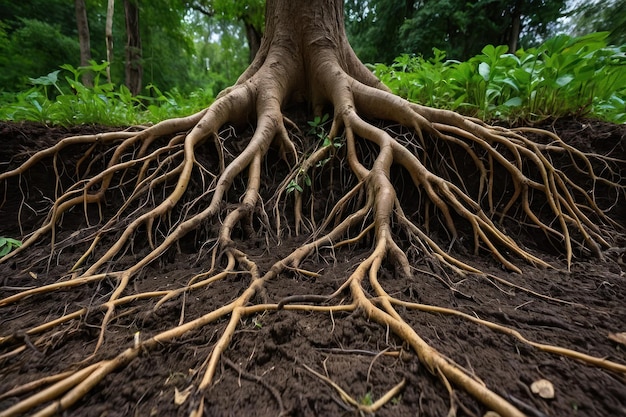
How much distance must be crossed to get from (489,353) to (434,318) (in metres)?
0.22

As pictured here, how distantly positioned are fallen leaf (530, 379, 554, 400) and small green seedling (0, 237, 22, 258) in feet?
8.91

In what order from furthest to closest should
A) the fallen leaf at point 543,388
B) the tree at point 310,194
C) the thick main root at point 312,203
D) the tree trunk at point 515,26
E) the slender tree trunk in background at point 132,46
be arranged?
the tree trunk at point 515,26 → the slender tree trunk in background at point 132,46 → the tree at point 310,194 → the thick main root at point 312,203 → the fallen leaf at point 543,388

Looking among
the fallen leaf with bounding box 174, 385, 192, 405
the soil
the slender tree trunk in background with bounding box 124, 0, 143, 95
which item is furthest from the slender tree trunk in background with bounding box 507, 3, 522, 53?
the slender tree trunk in background with bounding box 124, 0, 143, 95

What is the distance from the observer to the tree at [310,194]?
1399 mm

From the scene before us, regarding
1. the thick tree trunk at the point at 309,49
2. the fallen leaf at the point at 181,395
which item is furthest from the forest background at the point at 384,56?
the fallen leaf at the point at 181,395

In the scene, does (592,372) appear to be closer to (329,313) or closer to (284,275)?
(329,313)

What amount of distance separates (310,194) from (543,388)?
1.73 metres

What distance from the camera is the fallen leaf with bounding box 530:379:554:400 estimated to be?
76 centimetres

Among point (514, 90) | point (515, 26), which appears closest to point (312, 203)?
point (514, 90)

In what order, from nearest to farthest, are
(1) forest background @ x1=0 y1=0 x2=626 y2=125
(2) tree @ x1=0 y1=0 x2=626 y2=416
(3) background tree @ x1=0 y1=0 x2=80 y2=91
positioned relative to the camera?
(2) tree @ x1=0 y1=0 x2=626 y2=416 → (1) forest background @ x1=0 y1=0 x2=626 y2=125 → (3) background tree @ x1=0 y1=0 x2=80 y2=91

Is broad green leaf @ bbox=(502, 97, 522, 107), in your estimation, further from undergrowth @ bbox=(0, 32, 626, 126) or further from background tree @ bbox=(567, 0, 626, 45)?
background tree @ bbox=(567, 0, 626, 45)

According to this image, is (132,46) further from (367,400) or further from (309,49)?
(367,400)

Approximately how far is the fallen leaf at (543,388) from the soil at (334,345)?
0.06 feet

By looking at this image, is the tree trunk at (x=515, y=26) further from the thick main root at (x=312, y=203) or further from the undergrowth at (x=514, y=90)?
the thick main root at (x=312, y=203)
